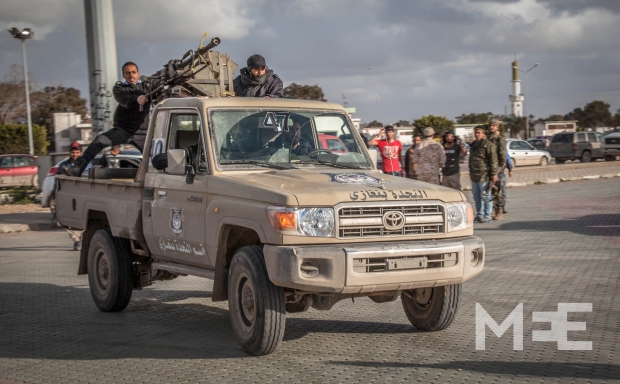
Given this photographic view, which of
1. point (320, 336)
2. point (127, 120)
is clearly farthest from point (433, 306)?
point (127, 120)

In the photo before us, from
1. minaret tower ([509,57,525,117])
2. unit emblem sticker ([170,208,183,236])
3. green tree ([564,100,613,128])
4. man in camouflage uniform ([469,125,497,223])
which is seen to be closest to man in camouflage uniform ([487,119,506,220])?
man in camouflage uniform ([469,125,497,223])

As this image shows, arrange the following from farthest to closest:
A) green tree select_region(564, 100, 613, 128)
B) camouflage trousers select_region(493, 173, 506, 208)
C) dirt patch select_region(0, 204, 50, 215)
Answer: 1. green tree select_region(564, 100, 613, 128)
2. dirt patch select_region(0, 204, 50, 215)
3. camouflage trousers select_region(493, 173, 506, 208)

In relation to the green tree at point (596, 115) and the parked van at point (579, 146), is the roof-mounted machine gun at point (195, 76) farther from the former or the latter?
the green tree at point (596, 115)

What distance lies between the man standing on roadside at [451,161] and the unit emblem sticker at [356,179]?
878cm

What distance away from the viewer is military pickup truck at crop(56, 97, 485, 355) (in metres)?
6.07

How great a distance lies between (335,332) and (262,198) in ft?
5.97

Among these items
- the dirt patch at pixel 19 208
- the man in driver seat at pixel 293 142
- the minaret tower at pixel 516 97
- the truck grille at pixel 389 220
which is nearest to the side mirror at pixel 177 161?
the man in driver seat at pixel 293 142

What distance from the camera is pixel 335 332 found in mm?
7402

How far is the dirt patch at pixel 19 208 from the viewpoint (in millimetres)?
22653

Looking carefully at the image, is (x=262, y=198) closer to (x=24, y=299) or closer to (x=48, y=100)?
(x=24, y=299)

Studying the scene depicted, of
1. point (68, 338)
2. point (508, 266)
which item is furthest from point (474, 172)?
point (68, 338)

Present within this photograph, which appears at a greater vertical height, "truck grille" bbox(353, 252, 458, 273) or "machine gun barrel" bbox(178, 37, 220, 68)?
"machine gun barrel" bbox(178, 37, 220, 68)

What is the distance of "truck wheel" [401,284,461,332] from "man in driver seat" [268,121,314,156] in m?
1.65

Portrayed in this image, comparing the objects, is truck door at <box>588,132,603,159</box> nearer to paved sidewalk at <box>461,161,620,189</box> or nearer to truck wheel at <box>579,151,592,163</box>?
truck wheel at <box>579,151,592,163</box>
